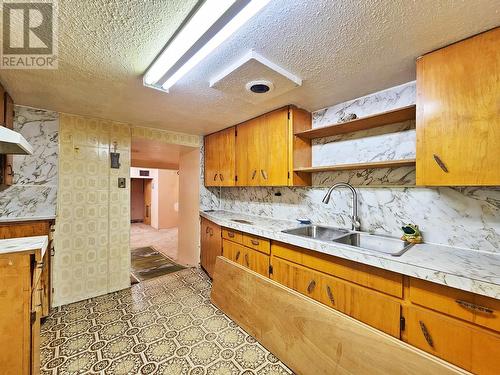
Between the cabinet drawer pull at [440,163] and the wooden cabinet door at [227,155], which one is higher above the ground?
the wooden cabinet door at [227,155]

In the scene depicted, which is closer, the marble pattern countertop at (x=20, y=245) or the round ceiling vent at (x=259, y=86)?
the marble pattern countertop at (x=20, y=245)

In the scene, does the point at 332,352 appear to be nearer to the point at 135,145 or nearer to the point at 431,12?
the point at 431,12

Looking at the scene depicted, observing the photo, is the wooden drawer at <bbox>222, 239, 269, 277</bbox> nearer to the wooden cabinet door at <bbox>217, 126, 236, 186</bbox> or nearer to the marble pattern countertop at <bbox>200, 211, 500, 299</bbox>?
the marble pattern countertop at <bbox>200, 211, 500, 299</bbox>

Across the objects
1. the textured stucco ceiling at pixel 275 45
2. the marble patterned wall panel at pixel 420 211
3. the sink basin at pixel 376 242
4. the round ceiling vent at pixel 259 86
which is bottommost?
the sink basin at pixel 376 242

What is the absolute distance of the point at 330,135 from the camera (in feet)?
7.21

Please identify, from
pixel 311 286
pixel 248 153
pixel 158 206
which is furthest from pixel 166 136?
pixel 158 206

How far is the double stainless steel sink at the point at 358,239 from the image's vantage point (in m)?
1.64

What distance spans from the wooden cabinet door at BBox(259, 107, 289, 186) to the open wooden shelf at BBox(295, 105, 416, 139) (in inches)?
7.2

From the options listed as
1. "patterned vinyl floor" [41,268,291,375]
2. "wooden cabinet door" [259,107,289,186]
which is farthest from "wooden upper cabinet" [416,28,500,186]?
"patterned vinyl floor" [41,268,291,375]

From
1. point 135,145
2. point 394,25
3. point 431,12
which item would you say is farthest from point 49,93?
point 431,12

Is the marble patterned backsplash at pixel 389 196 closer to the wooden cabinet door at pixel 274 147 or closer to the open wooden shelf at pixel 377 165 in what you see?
the open wooden shelf at pixel 377 165

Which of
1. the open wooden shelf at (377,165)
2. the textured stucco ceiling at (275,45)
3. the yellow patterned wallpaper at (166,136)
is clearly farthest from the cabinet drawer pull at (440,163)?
the yellow patterned wallpaper at (166,136)

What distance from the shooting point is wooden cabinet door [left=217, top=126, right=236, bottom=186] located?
9.43 ft

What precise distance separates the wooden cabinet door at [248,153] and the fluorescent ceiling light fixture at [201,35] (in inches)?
44.6
